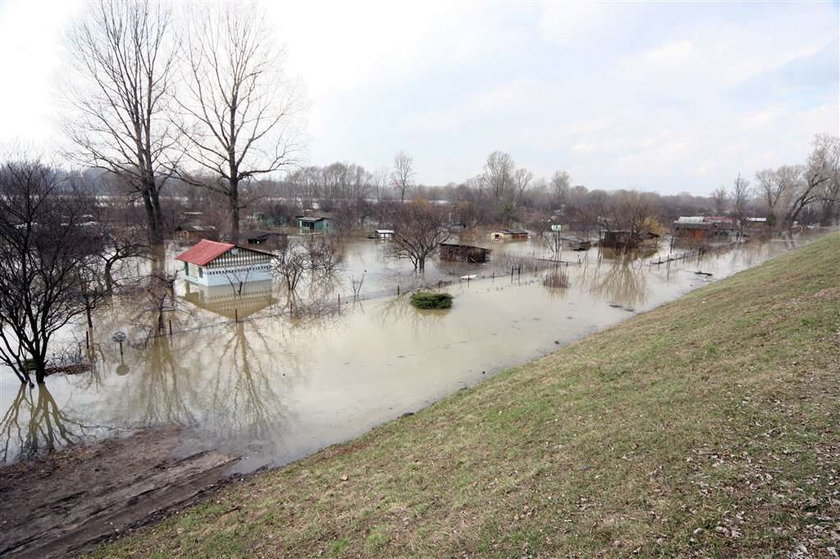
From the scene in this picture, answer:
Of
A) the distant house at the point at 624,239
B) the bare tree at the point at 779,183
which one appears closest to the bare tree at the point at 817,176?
the bare tree at the point at 779,183

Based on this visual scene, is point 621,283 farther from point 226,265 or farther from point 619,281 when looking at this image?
point 226,265

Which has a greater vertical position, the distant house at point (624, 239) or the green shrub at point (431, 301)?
the distant house at point (624, 239)

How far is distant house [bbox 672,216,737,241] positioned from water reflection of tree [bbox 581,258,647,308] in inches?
831

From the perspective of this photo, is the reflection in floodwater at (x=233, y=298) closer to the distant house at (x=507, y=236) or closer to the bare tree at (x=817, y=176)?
the distant house at (x=507, y=236)

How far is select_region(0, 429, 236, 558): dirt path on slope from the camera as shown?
6316 millimetres

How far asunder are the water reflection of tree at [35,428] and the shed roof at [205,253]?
12561 mm

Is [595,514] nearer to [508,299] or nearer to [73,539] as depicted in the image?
[73,539]

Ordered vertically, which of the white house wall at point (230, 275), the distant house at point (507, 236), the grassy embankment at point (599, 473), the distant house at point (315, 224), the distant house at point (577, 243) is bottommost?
the grassy embankment at point (599, 473)

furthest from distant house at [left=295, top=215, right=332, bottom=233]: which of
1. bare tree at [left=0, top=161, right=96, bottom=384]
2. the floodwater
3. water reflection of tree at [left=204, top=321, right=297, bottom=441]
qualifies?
bare tree at [left=0, top=161, right=96, bottom=384]

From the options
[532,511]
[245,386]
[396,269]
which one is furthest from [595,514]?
[396,269]

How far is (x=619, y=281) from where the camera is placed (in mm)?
27188

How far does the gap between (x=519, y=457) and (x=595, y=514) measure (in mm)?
1753

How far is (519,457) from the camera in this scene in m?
6.49

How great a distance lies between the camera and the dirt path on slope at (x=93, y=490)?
6316mm
